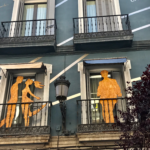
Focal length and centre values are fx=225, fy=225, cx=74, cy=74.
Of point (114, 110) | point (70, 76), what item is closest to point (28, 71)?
point (70, 76)

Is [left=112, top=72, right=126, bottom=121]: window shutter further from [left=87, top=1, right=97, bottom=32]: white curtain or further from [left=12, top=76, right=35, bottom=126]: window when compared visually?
A: [left=12, top=76, right=35, bottom=126]: window

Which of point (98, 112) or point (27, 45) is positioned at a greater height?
point (27, 45)

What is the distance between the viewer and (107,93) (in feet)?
23.8

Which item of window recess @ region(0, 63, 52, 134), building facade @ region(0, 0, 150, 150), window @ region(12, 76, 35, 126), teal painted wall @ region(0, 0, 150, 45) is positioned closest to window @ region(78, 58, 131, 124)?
building facade @ region(0, 0, 150, 150)

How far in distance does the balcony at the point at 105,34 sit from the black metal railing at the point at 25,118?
2.57 meters

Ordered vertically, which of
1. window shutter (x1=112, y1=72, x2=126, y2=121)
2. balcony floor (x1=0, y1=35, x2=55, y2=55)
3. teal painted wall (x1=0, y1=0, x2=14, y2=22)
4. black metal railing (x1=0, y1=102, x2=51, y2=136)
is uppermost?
teal painted wall (x1=0, y1=0, x2=14, y2=22)

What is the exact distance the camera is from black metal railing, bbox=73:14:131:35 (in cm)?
843

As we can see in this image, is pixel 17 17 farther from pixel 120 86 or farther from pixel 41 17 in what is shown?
pixel 120 86

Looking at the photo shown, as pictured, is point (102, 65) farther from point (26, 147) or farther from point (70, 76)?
point (26, 147)

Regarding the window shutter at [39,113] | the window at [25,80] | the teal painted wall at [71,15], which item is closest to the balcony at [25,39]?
→ the teal painted wall at [71,15]

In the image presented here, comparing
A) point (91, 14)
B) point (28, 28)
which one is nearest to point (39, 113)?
point (28, 28)

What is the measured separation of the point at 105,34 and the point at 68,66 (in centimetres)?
177

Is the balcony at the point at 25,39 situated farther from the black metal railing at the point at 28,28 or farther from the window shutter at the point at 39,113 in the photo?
the window shutter at the point at 39,113

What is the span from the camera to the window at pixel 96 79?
7.04 metres
